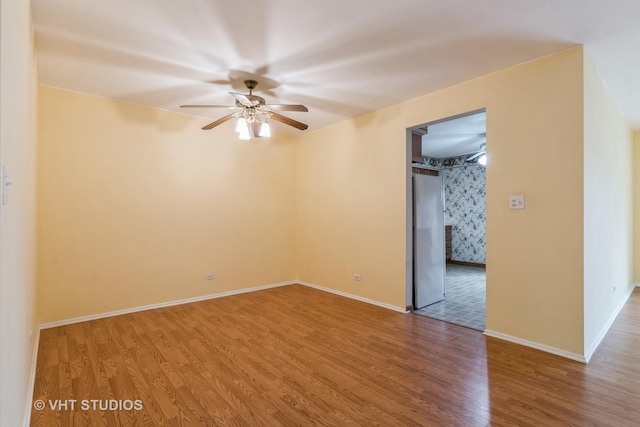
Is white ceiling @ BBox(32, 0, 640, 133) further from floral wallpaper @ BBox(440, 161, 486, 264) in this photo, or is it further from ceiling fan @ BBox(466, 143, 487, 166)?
floral wallpaper @ BBox(440, 161, 486, 264)

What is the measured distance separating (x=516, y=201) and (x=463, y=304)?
1.94 meters

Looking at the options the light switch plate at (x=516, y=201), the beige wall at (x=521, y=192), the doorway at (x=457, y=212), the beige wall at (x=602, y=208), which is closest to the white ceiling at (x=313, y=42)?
the beige wall at (x=521, y=192)

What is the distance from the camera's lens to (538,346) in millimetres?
2807

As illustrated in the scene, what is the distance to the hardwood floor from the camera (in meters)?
1.94

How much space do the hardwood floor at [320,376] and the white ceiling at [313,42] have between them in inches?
106

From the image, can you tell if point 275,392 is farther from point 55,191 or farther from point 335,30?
point 55,191

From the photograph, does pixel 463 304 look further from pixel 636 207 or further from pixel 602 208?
pixel 636 207

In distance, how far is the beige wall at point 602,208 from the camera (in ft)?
8.84

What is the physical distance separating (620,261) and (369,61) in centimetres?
432

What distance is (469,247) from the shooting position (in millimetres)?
7527

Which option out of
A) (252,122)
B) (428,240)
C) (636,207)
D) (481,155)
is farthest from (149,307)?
(636,207)

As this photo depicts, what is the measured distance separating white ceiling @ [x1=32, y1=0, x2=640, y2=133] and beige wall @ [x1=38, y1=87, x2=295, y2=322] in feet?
1.92

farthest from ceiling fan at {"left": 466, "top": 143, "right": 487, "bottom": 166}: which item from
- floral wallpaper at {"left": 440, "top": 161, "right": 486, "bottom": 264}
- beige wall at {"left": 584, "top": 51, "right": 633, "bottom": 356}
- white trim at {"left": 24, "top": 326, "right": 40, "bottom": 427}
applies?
white trim at {"left": 24, "top": 326, "right": 40, "bottom": 427}

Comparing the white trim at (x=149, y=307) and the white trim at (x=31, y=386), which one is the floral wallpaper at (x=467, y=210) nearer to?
the white trim at (x=149, y=307)
